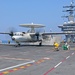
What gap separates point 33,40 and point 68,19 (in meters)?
113

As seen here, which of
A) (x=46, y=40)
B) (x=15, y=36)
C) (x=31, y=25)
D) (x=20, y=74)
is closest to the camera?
(x=20, y=74)

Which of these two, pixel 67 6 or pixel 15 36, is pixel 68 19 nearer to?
pixel 67 6

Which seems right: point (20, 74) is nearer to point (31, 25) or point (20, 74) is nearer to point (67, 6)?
point (31, 25)

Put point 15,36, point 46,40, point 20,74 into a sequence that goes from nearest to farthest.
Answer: point 20,74
point 15,36
point 46,40

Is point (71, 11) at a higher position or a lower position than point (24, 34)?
higher

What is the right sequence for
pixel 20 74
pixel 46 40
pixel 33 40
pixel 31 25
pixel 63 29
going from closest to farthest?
pixel 20 74, pixel 33 40, pixel 31 25, pixel 46 40, pixel 63 29

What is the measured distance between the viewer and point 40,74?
1198 centimetres

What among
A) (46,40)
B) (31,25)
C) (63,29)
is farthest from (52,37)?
(63,29)

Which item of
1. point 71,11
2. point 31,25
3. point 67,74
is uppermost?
point 71,11

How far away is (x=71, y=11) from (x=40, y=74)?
534 ft

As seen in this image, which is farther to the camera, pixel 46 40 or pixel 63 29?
pixel 63 29

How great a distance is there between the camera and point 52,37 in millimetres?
78875

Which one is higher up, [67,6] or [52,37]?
[67,6]

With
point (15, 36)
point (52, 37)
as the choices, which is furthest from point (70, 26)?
point (15, 36)
